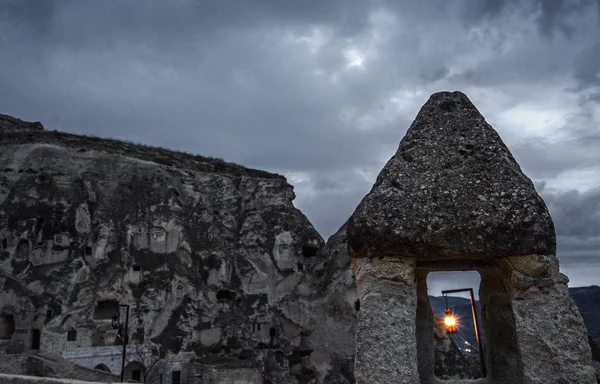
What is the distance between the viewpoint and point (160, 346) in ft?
82.3

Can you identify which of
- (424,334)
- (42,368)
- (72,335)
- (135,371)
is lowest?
(135,371)

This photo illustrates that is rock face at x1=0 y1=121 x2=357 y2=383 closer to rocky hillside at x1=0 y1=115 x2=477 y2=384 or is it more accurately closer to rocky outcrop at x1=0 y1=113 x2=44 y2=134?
rocky hillside at x1=0 y1=115 x2=477 y2=384

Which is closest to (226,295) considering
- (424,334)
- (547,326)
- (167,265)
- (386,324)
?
(167,265)

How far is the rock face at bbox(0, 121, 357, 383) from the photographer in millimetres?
23828

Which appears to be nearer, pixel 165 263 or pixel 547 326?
pixel 547 326

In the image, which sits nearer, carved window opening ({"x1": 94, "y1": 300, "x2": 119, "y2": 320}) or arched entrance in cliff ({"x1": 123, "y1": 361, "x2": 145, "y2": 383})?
arched entrance in cliff ({"x1": 123, "y1": 361, "x2": 145, "y2": 383})

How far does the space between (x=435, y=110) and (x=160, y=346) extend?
23.9m

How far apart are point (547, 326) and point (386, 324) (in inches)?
47.5

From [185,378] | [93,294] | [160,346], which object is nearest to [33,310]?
[93,294]

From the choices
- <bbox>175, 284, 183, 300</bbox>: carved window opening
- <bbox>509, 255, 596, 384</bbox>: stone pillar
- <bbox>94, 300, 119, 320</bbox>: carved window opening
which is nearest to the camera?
<bbox>509, 255, 596, 384</bbox>: stone pillar

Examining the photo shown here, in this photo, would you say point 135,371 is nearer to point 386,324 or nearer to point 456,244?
point 386,324

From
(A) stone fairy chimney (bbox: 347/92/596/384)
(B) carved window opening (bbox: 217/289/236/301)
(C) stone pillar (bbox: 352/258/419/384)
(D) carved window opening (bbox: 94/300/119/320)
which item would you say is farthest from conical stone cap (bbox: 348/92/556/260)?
(B) carved window opening (bbox: 217/289/236/301)

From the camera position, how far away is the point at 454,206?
12.8 ft

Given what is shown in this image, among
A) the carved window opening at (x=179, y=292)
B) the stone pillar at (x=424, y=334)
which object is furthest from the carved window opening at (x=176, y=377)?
the stone pillar at (x=424, y=334)
